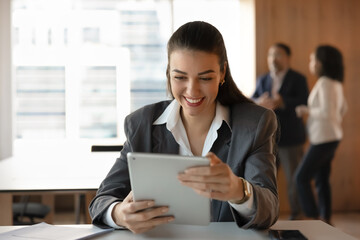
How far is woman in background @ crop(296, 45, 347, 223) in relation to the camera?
4383mm

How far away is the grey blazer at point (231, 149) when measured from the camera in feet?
5.41

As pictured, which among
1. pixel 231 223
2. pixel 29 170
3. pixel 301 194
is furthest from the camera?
pixel 301 194

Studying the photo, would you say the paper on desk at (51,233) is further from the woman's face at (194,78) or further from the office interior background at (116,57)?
the office interior background at (116,57)

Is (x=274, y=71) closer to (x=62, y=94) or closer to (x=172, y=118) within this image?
(x=62, y=94)

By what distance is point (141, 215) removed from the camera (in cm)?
145

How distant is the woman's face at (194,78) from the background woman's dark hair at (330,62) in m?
2.81

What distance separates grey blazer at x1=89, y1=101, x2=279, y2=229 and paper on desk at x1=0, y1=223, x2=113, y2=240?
0.07 metres

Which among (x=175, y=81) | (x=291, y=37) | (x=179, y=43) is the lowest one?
(x=175, y=81)

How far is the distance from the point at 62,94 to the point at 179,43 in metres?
3.80

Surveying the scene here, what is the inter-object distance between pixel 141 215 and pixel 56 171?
64.8 inches

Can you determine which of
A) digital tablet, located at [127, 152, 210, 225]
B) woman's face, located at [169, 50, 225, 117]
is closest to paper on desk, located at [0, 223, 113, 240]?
digital tablet, located at [127, 152, 210, 225]

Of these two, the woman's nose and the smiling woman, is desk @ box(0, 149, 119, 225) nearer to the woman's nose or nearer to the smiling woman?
the smiling woman

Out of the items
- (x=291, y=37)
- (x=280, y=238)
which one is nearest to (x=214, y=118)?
(x=280, y=238)

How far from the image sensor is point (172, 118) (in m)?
1.84
